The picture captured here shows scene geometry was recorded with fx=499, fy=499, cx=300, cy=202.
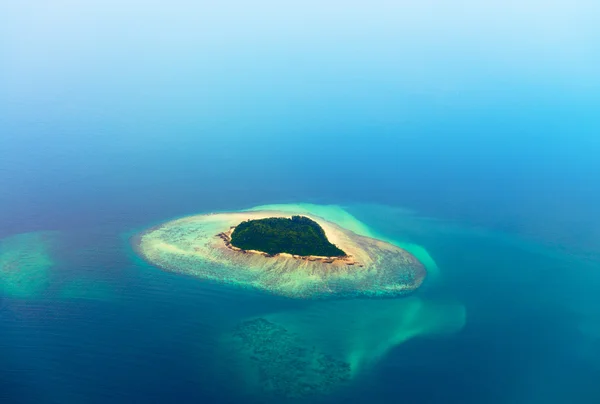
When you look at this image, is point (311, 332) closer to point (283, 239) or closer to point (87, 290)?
point (283, 239)

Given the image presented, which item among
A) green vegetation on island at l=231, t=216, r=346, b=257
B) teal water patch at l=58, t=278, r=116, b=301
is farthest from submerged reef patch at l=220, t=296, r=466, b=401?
teal water patch at l=58, t=278, r=116, b=301

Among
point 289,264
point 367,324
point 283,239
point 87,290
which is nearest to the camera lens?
point 367,324


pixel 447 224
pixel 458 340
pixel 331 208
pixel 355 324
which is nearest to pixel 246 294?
pixel 355 324

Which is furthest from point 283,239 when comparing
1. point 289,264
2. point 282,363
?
point 282,363

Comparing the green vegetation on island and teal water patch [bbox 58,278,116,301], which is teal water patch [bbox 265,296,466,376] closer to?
the green vegetation on island

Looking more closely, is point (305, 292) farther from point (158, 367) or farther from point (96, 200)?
point (96, 200)

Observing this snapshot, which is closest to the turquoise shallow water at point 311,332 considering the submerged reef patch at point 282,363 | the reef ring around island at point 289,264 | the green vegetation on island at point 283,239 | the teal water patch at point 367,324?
the teal water patch at point 367,324
